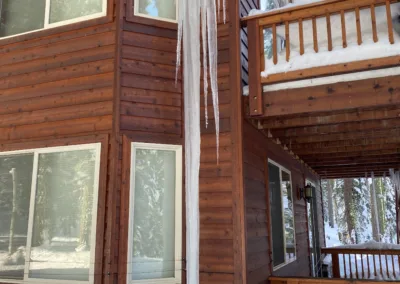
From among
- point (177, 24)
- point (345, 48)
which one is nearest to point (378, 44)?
point (345, 48)

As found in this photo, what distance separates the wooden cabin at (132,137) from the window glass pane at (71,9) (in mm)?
18

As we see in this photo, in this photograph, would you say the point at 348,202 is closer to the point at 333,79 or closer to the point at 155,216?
the point at 333,79

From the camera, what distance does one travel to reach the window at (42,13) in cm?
443

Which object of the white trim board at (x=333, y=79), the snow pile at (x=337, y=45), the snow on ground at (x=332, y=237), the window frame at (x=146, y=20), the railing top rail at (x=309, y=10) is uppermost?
the window frame at (x=146, y=20)

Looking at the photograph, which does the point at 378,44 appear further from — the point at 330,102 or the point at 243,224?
the point at 243,224

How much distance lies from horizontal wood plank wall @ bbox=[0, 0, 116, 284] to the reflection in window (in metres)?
0.34

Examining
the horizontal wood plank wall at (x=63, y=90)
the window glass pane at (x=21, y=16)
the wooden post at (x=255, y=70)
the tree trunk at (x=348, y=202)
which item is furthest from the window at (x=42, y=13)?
the tree trunk at (x=348, y=202)

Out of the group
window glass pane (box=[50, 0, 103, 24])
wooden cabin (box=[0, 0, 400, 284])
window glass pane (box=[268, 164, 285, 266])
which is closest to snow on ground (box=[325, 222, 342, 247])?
window glass pane (box=[268, 164, 285, 266])

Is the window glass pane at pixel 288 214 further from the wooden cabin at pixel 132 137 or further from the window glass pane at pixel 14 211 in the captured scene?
the window glass pane at pixel 14 211

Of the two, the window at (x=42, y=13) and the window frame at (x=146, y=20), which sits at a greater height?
the window at (x=42, y=13)

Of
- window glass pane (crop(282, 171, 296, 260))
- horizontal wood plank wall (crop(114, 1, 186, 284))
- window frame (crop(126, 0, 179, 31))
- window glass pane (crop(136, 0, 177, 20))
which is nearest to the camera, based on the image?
horizontal wood plank wall (crop(114, 1, 186, 284))

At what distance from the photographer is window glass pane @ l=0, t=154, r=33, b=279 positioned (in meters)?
3.98

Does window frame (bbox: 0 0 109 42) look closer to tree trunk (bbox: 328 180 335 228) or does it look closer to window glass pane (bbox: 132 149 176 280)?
window glass pane (bbox: 132 149 176 280)

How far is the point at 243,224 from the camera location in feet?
12.3
